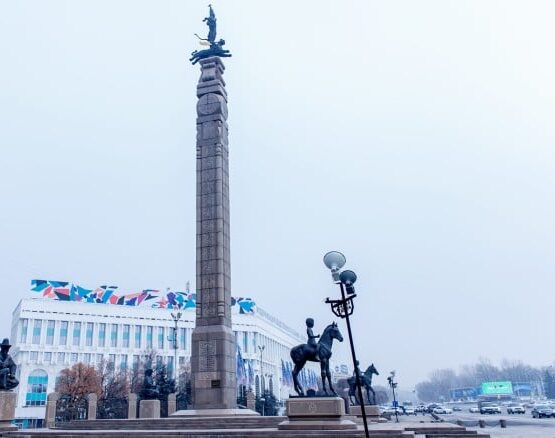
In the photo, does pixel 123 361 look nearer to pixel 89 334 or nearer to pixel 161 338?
pixel 89 334

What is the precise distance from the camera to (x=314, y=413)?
15.7 metres

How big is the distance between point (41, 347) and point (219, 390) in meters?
53.5

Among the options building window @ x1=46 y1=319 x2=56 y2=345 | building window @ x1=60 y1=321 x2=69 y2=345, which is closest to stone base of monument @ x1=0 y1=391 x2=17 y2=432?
building window @ x1=46 y1=319 x2=56 y2=345

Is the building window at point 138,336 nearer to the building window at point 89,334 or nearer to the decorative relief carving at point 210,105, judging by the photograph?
the building window at point 89,334

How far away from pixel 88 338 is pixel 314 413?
209 feet

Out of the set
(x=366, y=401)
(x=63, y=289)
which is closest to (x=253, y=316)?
(x=63, y=289)

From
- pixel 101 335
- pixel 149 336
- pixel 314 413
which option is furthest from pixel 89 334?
pixel 314 413

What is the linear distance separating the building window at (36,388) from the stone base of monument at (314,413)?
186 ft

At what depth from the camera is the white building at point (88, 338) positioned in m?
63.8

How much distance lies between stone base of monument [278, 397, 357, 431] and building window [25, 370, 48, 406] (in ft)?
186

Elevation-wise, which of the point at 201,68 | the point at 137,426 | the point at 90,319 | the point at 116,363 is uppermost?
the point at 201,68

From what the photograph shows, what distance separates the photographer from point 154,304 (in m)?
79.7

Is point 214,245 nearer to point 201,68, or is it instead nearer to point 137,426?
point 137,426

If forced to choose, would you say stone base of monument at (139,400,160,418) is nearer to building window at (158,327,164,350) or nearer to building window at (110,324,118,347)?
building window at (110,324,118,347)
